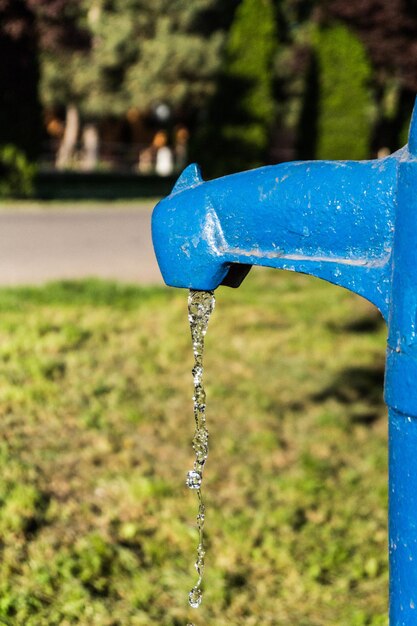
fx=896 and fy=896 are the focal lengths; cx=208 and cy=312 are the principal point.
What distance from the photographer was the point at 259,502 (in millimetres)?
3537

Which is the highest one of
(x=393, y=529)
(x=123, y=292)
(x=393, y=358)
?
(x=393, y=358)

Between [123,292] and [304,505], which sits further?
[123,292]

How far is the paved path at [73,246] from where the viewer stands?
25.5ft

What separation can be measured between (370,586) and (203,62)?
88.3 ft

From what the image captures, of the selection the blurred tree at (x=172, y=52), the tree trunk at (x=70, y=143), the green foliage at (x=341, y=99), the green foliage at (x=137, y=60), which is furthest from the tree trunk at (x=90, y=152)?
the green foliage at (x=341, y=99)

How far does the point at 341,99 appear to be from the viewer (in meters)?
18.5

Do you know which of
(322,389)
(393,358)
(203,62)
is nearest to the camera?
(393,358)

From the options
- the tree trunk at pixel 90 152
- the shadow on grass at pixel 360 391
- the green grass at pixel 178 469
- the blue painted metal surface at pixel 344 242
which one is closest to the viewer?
the blue painted metal surface at pixel 344 242

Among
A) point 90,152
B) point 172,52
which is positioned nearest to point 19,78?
point 172,52

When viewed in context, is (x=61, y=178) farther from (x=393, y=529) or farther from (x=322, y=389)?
(x=393, y=529)

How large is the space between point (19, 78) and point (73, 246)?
538cm

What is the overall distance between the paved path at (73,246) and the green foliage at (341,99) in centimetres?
657

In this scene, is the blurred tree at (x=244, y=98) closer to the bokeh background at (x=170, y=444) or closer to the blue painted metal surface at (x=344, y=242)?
the bokeh background at (x=170, y=444)

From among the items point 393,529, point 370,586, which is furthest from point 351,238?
point 370,586
